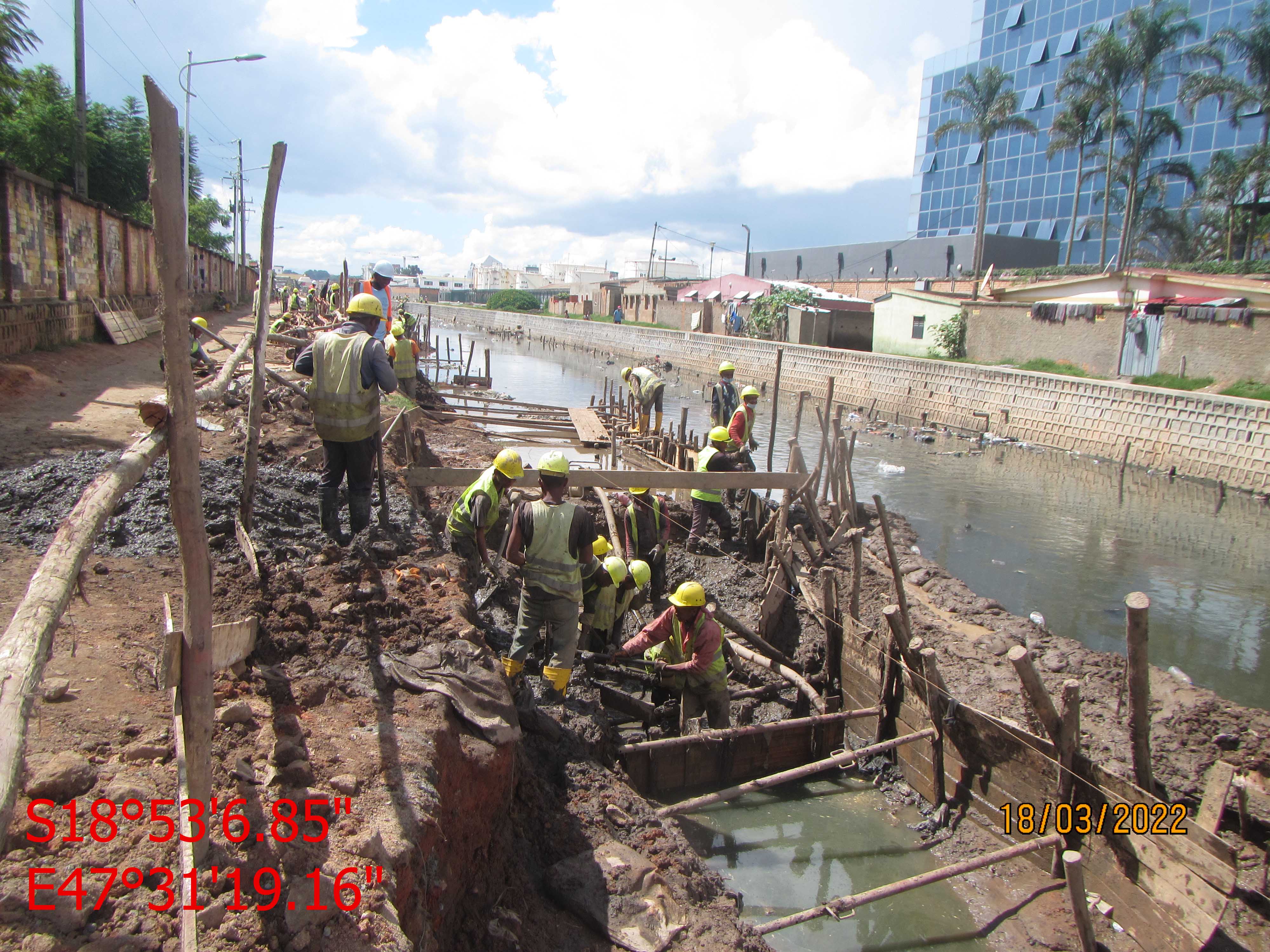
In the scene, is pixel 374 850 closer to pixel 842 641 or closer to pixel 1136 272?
pixel 842 641


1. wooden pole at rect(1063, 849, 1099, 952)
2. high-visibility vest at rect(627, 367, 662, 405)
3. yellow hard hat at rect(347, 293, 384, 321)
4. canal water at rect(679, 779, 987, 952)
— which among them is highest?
yellow hard hat at rect(347, 293, 384, 321)

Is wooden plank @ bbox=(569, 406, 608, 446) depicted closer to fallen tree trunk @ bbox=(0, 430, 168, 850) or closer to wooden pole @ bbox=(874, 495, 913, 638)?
wooden pole @ bbox=(874, 495, 913, 638)

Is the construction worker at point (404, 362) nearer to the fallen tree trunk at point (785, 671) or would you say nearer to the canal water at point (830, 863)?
the fallen tree trunk at point (785, 671)

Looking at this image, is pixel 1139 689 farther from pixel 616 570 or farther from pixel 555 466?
pixel 616 570

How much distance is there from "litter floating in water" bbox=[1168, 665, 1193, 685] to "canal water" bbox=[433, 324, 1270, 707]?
14 cm

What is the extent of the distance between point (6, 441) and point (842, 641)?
303 inches

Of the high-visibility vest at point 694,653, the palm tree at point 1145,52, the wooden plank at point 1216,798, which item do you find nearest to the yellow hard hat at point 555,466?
the high-visibility vest at point 694,653

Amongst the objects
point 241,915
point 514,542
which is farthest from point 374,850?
point 514,542

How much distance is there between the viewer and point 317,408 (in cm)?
527

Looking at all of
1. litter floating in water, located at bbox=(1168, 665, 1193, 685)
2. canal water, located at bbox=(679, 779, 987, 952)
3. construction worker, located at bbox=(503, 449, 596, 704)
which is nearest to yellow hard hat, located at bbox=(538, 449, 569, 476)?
construction worker, located at bbox=(503, 449, 596, 704)

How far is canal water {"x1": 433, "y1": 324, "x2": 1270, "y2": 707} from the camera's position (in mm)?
10453

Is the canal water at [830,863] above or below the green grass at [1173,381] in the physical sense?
below

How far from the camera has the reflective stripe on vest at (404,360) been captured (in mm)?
12234

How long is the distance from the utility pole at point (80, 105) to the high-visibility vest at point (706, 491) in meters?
17.4
